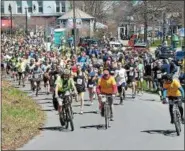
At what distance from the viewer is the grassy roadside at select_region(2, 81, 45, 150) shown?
1455 centimetres

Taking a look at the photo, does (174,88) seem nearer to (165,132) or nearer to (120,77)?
(165,132)

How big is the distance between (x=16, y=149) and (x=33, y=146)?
46 centimetres

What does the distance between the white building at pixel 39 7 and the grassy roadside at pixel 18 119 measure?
54.5m

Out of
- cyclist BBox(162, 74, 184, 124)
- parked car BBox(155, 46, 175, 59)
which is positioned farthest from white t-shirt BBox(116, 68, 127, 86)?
parked car BBox(155, 46, 175, 59)

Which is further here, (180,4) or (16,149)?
(180,4)

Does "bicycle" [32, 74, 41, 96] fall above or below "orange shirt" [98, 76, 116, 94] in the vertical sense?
below

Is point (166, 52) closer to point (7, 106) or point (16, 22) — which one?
point (7, 106)

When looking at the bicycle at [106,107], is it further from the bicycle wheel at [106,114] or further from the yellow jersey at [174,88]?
the yellow jersey at [174,88]

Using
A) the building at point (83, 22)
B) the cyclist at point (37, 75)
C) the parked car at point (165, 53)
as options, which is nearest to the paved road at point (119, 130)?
the cyclist at point (37, 75)

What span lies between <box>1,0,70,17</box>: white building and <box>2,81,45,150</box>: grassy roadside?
2147 inches

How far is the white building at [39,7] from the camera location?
257ft

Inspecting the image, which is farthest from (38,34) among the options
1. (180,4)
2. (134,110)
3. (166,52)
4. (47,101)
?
(134,110)

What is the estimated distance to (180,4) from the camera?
4491 cm

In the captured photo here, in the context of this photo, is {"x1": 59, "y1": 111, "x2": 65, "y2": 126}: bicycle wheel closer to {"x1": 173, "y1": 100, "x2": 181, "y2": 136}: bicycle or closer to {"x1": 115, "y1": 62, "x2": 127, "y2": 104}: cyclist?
{"x1": 173, "y1": 100, "x2": 181, "y2": 136}: bicycle
